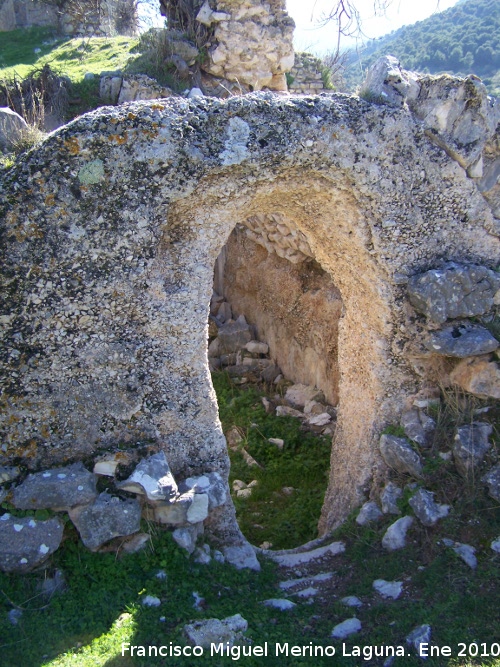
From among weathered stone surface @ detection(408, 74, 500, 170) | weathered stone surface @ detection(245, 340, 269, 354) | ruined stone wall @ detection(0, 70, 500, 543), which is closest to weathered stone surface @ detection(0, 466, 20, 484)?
ruined stone wall @ detection(0, 70, 500, 543)

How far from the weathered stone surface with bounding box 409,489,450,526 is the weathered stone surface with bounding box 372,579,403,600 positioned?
417mm

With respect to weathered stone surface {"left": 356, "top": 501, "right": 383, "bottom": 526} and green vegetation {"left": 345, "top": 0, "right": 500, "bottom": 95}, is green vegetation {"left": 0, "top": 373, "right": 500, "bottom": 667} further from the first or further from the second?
green vegetation {"left": 345, "top": 0, "right": 500, "bottom": 95}

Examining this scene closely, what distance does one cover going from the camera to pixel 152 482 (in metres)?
3.35

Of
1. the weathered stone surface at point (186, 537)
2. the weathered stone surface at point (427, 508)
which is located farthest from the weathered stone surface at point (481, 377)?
the weathered stone surface at point (186, 537)

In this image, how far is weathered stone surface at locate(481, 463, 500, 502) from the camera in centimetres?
353

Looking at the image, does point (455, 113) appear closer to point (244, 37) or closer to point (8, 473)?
point (8, 473)

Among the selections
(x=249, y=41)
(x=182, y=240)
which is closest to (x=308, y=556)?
(x=182, y=240)

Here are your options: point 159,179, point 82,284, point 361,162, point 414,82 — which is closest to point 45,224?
point 82,284

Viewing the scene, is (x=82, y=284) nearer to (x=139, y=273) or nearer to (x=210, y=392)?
(x=139, y=273)

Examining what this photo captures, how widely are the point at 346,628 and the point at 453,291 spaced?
2134 mm

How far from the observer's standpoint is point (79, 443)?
3.48 metres

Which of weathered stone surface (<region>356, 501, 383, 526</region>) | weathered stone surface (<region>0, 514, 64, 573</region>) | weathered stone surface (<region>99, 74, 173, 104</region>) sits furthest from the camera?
weathered stone surface (<region>99, 74, 173, 104</region>)

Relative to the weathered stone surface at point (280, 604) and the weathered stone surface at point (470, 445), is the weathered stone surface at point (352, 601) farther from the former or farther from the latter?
the weathered stone surface at point (470, 445)

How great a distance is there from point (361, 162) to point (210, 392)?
1.70 metres
